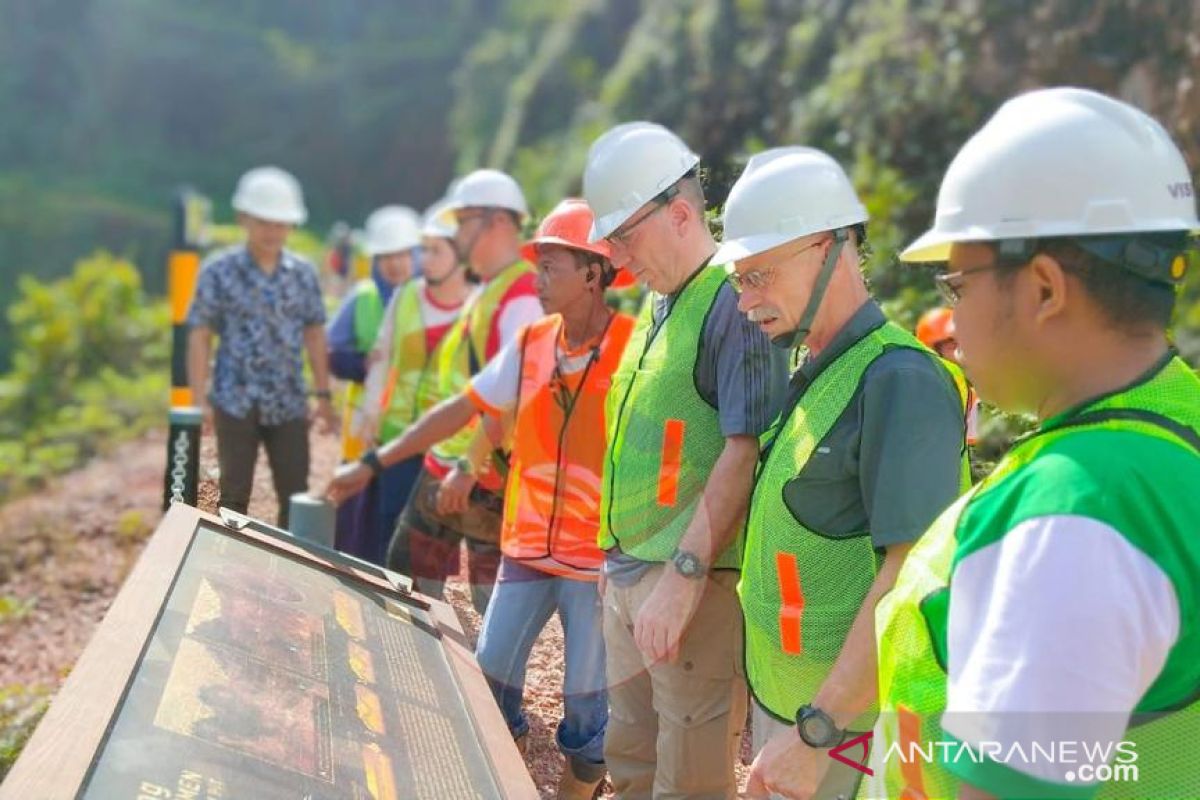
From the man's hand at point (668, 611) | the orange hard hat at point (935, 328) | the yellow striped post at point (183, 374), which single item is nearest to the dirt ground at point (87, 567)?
the yellow striped post at point (183, 374)

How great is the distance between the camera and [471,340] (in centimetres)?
551

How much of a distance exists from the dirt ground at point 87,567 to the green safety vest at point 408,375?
737 millimetres

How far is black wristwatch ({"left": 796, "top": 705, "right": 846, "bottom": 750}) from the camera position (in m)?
2.42

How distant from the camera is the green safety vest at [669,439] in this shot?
331 centimetres

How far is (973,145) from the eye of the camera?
181cm

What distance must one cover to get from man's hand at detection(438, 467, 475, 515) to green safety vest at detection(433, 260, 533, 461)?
0.52 meters

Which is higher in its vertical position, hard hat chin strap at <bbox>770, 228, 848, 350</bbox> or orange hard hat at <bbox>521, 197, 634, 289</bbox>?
orange hard hat at <bbox>521, 197, 634, 289</bbox>

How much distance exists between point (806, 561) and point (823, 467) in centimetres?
19

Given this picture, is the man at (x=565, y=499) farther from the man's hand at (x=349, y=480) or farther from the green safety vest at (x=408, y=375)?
the green safety vest at (x=408, y=375)

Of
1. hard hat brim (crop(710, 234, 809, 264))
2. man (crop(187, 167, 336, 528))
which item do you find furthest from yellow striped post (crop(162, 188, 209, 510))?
hard hat brim (crop(710, 234, 809, 264))

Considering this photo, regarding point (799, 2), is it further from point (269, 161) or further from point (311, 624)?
point (269, 161)

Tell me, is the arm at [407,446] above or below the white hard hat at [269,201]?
below

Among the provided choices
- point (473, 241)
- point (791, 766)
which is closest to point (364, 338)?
point (473, 241)

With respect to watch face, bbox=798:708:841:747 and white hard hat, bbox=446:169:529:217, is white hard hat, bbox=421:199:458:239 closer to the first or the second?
white hard hat, bbox=446:169:529:217
